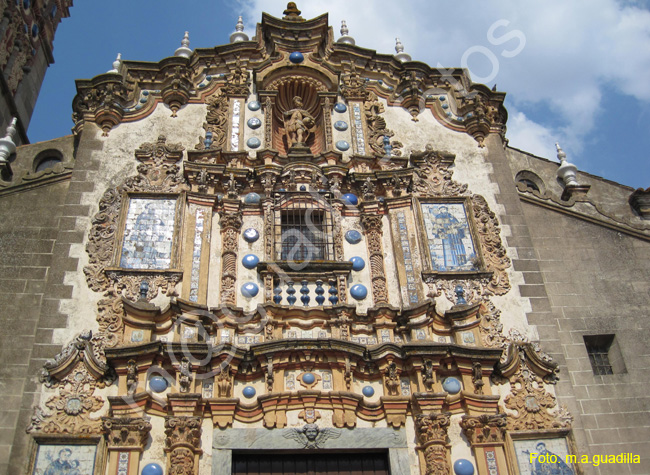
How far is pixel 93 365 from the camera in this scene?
32.0 feet

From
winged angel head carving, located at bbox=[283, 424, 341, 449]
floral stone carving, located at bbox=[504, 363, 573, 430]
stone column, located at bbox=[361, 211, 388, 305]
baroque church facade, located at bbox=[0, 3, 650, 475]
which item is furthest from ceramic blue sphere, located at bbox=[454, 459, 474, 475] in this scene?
stone column, located at bbox=[361, 211, 388, 305]

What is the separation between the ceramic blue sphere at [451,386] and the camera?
9.98 metres

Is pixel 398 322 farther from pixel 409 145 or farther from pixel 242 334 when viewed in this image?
pixel 409 145

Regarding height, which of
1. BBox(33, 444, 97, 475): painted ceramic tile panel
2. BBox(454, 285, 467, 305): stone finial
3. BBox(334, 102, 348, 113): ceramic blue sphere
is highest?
BBox(334, 102, 348, 113): ceramic blue sphere

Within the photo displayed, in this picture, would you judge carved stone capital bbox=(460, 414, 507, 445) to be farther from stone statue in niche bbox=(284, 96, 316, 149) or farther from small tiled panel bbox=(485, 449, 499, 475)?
stone statue in niche bbox=(284, 96, 316, 149)

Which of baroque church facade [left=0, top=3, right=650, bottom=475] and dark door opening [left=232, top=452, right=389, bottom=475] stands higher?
baroque church facade [left=0, top=3, right=650, bottom=475]

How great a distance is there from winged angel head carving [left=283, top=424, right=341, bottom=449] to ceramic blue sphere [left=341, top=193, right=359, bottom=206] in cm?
405

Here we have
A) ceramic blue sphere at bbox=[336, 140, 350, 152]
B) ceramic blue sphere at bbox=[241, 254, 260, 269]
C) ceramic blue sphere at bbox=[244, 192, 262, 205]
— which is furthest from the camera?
ceramic blue sphere at bbox=[336, 140, 350, 152]

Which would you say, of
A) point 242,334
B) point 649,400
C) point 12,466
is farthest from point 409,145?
point 12,466

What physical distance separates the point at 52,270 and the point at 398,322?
5.15 m

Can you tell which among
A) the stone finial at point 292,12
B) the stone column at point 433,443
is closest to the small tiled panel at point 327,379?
the stone column at point 433,443

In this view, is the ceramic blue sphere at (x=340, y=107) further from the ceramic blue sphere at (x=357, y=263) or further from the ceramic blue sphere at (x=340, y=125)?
the ceramic blue sphere at (x=357, y=263)

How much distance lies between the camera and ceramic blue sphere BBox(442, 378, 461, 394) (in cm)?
998

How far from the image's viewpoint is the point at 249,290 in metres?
10.8
